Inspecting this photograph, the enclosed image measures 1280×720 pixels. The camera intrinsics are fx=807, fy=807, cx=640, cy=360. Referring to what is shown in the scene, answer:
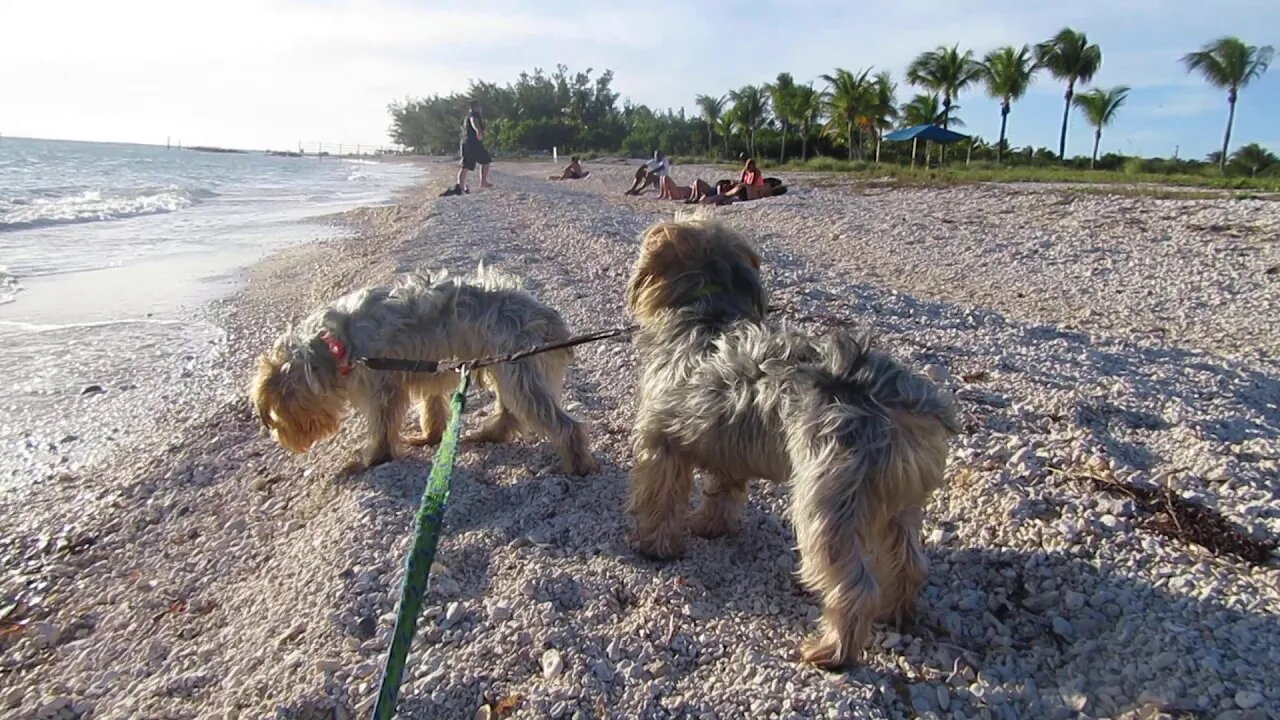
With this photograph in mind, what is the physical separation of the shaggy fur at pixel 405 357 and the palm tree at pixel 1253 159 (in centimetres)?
5389

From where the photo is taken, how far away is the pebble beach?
10.8 feet

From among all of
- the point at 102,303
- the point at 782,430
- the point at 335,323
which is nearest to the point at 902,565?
the point at 782,430

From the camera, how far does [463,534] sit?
4672 mm

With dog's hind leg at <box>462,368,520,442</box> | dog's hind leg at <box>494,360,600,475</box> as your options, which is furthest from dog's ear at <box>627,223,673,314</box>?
dog's hind leg at <box>462,368,520,442</box>

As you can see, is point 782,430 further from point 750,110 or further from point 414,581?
point 750,110

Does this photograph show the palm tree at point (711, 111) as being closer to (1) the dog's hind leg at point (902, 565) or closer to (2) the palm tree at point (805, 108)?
(2) the palm tree at point (805, 108)

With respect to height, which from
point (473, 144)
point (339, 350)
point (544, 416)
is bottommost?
point (544, 416)

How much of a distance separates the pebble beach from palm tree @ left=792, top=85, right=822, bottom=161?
198ft

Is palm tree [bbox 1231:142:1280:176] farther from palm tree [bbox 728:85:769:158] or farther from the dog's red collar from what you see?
the dog's red collar

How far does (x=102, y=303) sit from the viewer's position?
12359 millimetres

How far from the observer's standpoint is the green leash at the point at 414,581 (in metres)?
2.32

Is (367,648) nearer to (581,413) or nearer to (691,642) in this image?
(691,642)

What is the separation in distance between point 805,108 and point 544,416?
214 ft

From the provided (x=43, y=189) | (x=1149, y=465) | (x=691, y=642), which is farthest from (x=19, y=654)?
(x=43, y=189)
